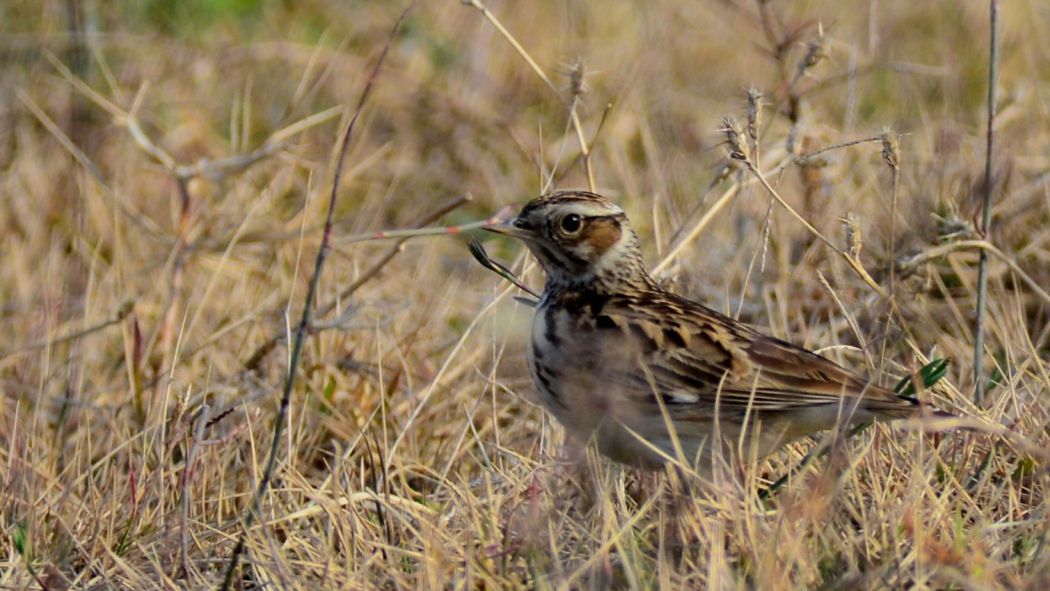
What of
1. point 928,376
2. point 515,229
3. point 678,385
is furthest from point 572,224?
point 928,376

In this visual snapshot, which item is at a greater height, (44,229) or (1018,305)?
(1018,305)

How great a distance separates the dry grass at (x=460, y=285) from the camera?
3.97 m

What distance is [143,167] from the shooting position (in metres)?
8.04

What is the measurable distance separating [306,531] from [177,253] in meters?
2.61

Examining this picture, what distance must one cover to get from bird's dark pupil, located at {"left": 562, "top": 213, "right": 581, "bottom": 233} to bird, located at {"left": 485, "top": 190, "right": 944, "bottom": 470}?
0.12ft

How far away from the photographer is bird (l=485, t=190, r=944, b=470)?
4.27m

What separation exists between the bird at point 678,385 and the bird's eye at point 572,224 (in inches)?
1.7

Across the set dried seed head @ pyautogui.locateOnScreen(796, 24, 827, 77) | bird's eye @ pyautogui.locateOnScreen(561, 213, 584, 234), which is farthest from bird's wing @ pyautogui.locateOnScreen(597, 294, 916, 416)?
dried seed head @ pyautogui.locateOnScreen(796, 24, 827, 77)

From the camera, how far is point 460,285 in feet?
23.2

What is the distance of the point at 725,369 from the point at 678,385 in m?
0.14

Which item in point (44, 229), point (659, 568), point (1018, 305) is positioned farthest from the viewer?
point (44, 229)

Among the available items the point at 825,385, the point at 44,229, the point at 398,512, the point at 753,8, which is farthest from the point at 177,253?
the point at 753,8

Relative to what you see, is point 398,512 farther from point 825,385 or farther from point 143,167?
point 143,167

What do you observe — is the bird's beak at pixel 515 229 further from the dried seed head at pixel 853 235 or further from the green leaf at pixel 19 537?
the green leaf at pixel 19 537
